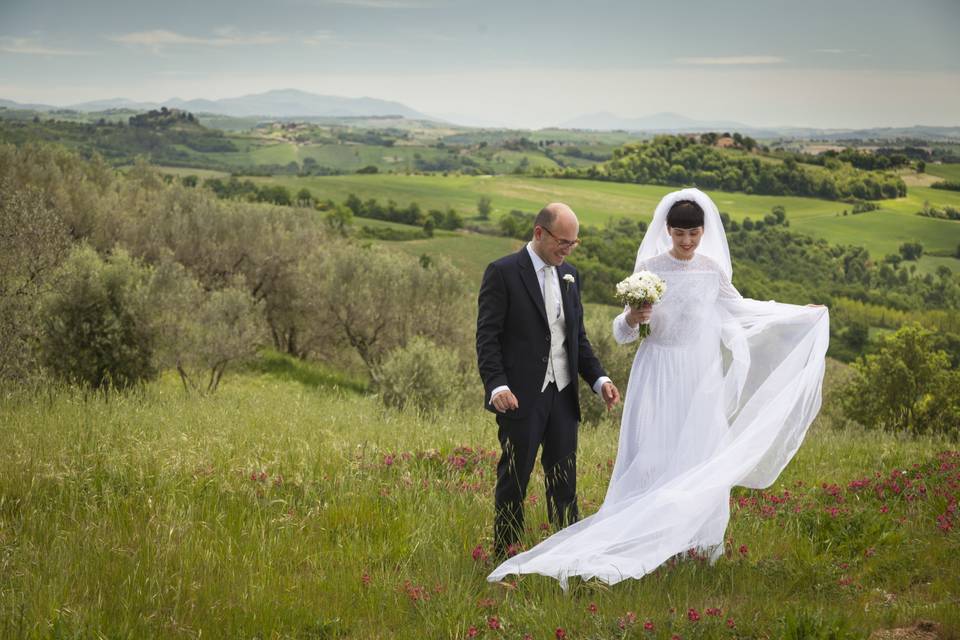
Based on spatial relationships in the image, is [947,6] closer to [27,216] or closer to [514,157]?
[514,157]

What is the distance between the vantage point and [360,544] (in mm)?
5402

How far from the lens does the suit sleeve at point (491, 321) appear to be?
5.09 m

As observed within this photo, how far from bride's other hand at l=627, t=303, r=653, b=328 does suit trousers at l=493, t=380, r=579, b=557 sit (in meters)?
0.68

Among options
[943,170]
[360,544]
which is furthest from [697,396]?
[943,170]

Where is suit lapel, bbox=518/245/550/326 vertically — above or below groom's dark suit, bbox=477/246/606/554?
above

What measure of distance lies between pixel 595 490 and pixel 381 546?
103 inches

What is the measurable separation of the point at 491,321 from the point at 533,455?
101 cm

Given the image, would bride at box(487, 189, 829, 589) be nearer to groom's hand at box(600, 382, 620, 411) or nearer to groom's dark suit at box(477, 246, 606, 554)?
groom's hand at box(600, 382, 620, 411)

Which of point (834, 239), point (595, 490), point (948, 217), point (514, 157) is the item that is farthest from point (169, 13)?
point (595, 490)

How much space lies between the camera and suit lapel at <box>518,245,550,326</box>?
5.16 meters

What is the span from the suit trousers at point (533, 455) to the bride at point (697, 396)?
1.29ft

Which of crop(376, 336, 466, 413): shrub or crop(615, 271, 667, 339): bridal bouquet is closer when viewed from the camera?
crop(615, 271, 667, 339): bridal bouquet

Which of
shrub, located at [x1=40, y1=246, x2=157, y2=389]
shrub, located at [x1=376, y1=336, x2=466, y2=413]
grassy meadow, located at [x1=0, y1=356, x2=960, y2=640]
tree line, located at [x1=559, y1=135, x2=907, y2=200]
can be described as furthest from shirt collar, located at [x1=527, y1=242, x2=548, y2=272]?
tree line, located at [x1=559, y1=135, x2=907, y2=200]

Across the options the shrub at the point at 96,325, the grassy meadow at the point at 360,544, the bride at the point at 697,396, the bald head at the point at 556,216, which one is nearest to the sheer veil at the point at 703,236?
the bride at the point at 697,396
